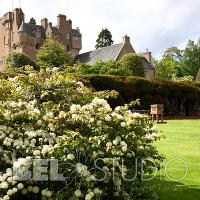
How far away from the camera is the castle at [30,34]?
2227 inches

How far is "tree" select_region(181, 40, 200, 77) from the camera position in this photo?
71.2 metres

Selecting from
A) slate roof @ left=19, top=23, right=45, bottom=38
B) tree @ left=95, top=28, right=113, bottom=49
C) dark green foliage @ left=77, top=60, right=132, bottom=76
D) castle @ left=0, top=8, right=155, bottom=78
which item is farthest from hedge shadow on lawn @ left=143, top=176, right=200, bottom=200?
tree @ left=95, top=28, right=113, bottom=49

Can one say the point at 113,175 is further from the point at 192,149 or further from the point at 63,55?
the point at 63,55

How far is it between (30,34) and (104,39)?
69.2ft

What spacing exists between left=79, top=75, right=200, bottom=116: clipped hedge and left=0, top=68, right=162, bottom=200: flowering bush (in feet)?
52.3

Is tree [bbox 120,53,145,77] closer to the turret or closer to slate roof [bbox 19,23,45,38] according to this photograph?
slate roof [bbox 19,23,45,38]

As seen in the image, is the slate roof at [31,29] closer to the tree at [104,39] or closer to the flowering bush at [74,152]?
the tree at [104,39]

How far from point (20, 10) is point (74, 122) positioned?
6076 centimetres

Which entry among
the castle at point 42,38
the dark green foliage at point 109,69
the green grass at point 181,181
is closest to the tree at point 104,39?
the castle at point 42,38

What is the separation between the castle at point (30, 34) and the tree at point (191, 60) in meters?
26.0

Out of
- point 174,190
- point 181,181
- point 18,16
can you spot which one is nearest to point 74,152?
point 174,190

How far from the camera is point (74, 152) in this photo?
12.3ft

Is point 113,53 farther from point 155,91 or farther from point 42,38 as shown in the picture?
point 155,91

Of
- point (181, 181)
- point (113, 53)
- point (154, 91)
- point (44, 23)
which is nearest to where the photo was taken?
point (181, 181)
